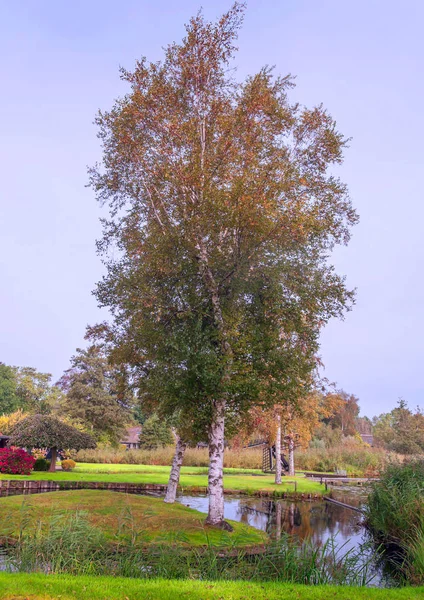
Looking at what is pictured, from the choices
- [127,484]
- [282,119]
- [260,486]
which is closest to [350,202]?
[282,119]

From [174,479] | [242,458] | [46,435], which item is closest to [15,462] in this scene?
[46,435]

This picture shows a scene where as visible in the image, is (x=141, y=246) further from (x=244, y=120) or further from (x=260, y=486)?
(x=260, y=486)

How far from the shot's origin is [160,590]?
750 centimetres

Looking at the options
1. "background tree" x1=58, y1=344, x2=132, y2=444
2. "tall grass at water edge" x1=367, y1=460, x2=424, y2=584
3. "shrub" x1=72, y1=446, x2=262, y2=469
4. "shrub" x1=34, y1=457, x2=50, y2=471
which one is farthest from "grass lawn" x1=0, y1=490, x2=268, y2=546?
"background tree" x1=58, y1=344, x2=132, y2=444

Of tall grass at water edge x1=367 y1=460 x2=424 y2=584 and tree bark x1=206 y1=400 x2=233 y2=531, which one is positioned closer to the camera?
tall grass at water edge x1=367 y1=460 x2=424 y2=584

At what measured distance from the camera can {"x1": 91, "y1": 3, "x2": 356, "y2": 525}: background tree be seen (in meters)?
15.6

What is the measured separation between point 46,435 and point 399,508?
81.3 ft

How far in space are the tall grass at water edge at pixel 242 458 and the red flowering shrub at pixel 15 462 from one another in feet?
56.1

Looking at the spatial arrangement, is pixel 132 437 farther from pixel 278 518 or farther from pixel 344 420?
pixel 278 518

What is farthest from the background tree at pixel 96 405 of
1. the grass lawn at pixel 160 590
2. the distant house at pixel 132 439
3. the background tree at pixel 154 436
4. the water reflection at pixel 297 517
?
the grass lawn at pixel 160 590

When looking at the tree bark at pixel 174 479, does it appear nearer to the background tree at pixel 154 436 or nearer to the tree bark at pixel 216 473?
the tree bark at pixel 216 473

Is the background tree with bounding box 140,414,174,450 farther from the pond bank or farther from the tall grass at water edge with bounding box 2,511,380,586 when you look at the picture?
the tall grass at water edge with bounding box 2,511,380,586

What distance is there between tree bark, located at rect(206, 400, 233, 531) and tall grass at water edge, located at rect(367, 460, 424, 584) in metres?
5.36

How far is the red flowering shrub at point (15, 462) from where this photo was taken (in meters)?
31.9
